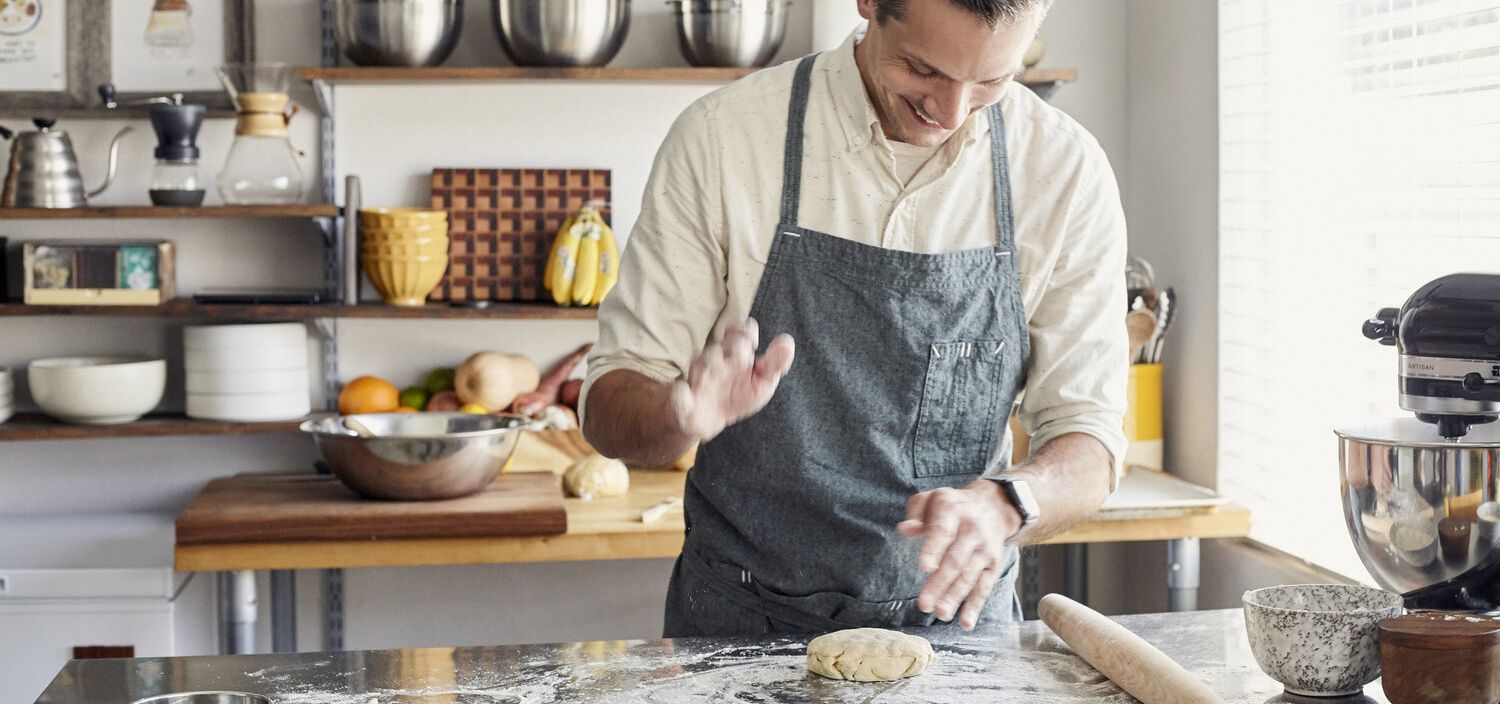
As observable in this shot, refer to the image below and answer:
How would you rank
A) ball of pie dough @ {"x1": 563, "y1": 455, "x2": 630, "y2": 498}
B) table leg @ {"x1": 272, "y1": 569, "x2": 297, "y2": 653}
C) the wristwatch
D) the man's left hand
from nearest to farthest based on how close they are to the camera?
the man's left hand, the wristwatch, ball of pie dough @ {"x1": 563, "y1": 455, "x2": 630, "y2": 498}, table leg @ {"x1": 272, "y1": 569, "x2": 297, "y2": 653}

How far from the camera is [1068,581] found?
115 inches

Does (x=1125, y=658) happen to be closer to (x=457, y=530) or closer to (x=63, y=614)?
(x=457, y=530)

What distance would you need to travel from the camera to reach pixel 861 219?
4.88 ft

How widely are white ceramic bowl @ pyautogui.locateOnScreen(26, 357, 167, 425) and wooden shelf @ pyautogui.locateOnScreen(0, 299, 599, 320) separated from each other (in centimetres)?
11

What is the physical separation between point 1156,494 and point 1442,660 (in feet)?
5.02

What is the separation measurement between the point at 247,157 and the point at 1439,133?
2228 mm

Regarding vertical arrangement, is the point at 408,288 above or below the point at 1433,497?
above

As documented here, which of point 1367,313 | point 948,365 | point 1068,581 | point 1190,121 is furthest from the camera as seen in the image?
point 1068,581

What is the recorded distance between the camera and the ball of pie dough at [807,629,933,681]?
1.25 metres

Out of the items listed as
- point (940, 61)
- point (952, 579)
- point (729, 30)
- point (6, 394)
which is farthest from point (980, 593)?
point (6, 394)

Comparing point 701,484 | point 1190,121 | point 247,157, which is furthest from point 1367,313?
point 247,157

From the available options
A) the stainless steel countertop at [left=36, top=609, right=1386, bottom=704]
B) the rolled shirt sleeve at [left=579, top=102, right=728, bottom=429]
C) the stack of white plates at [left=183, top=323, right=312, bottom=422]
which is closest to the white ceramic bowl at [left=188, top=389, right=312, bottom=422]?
the stack of white plates at [left=183, top=323, right=312, bottom=422]

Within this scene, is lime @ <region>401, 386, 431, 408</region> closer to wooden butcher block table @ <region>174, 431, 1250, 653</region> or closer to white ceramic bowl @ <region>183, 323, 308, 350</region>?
white ceramic bowl @ <region>183, 323, 308, 350</region>

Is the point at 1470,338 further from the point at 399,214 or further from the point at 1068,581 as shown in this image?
the point at 399,214
